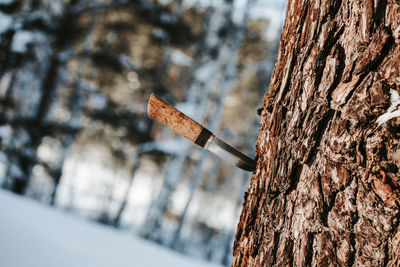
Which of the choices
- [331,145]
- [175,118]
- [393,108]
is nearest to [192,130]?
[175,118]

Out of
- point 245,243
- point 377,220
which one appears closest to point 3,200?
point 245,243

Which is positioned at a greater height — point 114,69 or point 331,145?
point 114,69

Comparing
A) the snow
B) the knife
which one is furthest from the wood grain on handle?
the snow

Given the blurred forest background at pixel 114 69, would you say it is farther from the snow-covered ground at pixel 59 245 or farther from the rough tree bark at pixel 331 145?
the rough tree bark at pixel 331 145

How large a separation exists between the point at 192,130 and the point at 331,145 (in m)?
0.43

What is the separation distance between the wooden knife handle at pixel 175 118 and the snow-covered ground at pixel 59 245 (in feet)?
6.99

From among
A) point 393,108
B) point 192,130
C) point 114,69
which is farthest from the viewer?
point 114,69

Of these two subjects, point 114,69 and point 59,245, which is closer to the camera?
point 59,245

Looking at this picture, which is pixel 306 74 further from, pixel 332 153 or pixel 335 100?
pixel 332 153

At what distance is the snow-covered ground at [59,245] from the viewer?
2.15 metres

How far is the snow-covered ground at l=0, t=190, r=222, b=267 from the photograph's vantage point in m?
2.15

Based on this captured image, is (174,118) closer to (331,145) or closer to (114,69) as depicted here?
(331,145)

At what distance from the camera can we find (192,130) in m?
0.82

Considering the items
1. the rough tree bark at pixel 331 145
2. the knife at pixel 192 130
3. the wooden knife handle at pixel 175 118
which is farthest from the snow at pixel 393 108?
the wooden knife handle at pixel 175 118
